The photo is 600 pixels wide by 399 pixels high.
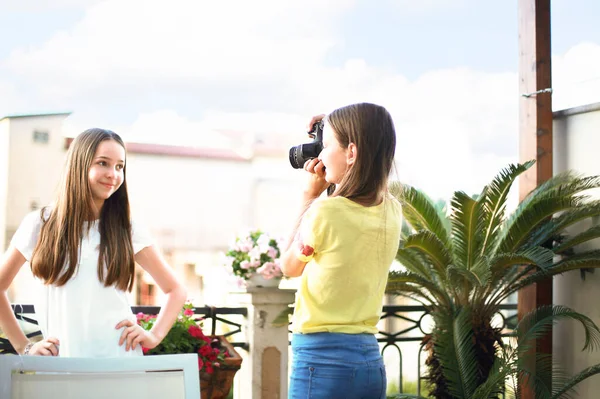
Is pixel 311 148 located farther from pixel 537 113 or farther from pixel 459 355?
pixel 537 113

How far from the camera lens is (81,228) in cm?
184

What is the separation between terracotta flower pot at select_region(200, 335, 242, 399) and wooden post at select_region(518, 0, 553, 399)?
1823mm

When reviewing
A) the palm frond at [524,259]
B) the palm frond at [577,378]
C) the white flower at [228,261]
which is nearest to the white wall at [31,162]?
the white flower at [228,261]

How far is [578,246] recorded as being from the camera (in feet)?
14.9

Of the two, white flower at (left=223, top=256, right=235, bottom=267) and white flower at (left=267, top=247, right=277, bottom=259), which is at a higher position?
white flower at (left=267, top=247, right=277, bottom=259)

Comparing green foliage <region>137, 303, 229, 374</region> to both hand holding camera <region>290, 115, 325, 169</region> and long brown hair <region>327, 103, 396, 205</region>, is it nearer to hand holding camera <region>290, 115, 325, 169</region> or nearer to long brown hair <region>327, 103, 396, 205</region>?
hand holding camera <region>290, 115, 325, 169</region>

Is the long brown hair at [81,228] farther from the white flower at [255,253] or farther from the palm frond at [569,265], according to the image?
the palm frond at [569,265]

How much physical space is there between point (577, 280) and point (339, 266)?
11.2 feet

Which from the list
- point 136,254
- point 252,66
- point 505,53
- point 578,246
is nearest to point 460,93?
point 505,53

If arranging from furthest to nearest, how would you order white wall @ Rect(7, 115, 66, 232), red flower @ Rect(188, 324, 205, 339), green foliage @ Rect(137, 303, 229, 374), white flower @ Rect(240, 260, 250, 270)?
1. white wall @ Rect(7, 115, 66, 232)
2. white flower @ Rect(240, 260, 250, 270)
3. red flower @ Rect(188, 324, 205, 339)
4. green foliage @ Rect(137, 303, 229, 374)

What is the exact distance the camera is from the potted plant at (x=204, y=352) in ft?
11.7

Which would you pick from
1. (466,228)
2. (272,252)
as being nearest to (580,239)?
(466,228)

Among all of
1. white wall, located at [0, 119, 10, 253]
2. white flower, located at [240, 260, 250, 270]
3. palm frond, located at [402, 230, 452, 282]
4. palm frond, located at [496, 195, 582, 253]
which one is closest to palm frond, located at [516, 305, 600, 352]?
palm frond, located at [496, 195, 582, 253]

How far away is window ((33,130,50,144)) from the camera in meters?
21.6
